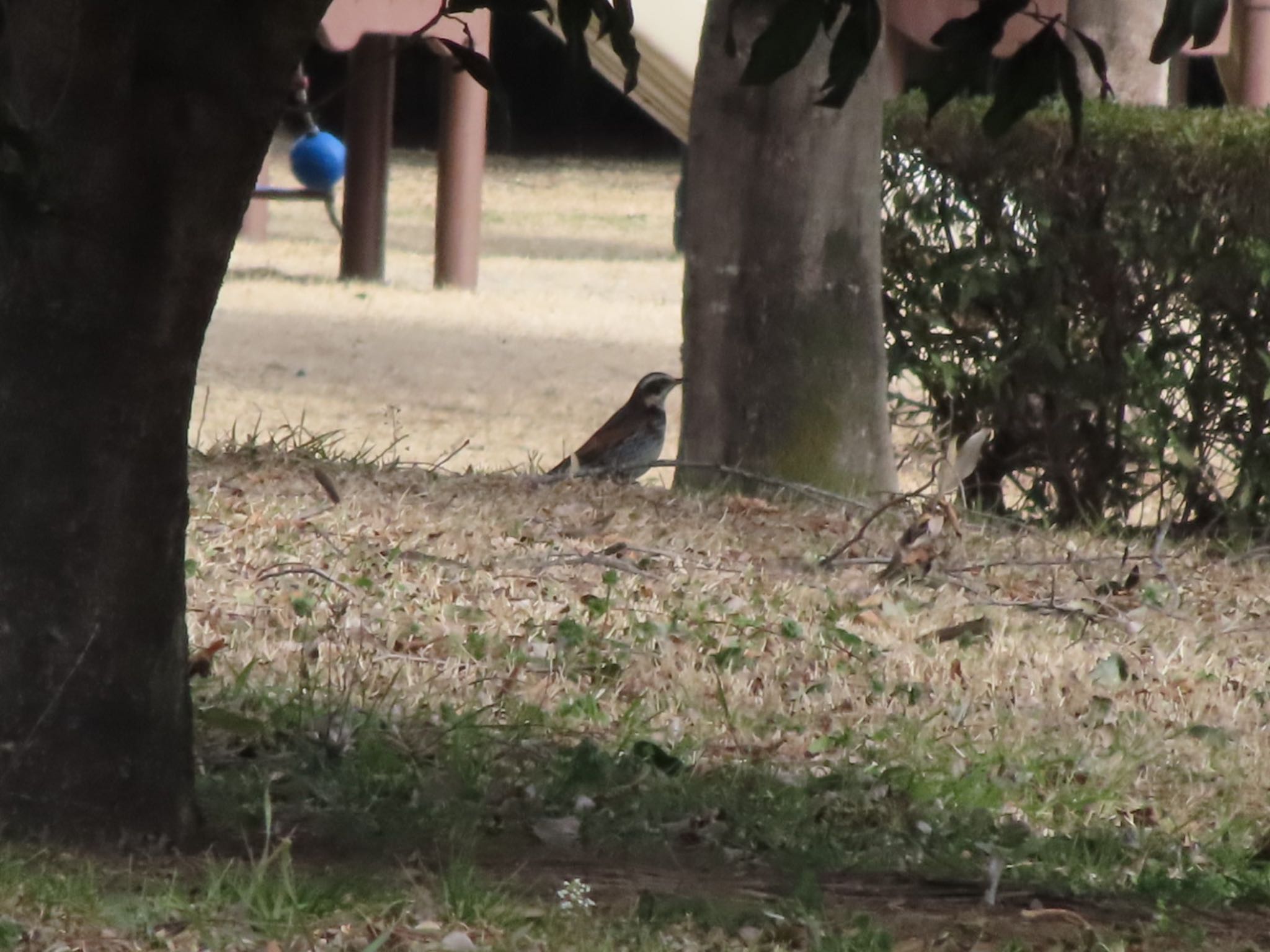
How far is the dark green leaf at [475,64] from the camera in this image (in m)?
3.64

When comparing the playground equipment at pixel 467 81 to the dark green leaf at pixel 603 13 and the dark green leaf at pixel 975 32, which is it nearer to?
the dark green leaf at pixel 603 13

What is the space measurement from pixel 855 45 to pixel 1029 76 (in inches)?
10.5

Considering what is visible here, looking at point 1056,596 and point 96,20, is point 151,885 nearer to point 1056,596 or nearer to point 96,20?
point 96,20

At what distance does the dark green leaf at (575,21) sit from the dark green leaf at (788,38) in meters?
0.79

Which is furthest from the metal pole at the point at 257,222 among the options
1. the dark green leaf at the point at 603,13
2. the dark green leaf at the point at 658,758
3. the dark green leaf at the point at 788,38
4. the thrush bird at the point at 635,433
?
the dark green leaf at the point at 788,38

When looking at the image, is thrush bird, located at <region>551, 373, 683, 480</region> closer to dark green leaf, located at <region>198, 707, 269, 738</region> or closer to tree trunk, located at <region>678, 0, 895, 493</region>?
tree trunk, located at <region>678, 0, 895, 493</region>

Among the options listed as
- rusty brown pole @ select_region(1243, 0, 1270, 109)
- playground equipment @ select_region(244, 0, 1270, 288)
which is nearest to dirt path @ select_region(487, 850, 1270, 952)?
playground equipment @ select_region(244, 0, 1270, 288)

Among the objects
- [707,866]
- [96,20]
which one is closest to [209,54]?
[96,20]

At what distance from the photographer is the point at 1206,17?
287 centimetres

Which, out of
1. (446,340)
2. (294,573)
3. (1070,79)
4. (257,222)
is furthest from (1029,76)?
(257,222)

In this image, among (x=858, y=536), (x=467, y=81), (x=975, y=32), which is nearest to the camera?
(x=975, y=32)

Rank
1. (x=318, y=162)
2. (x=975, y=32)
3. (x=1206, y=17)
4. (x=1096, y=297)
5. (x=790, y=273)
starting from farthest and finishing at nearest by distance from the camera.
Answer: (x=318, y=162)
(x=1096, y=297)
(x=790, y=273)
(x=975, y=32)
(x=1206, y=17)

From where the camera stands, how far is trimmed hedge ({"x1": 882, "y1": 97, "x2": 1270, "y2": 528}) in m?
8.09

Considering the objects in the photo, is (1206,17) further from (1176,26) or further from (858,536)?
(858,536)
